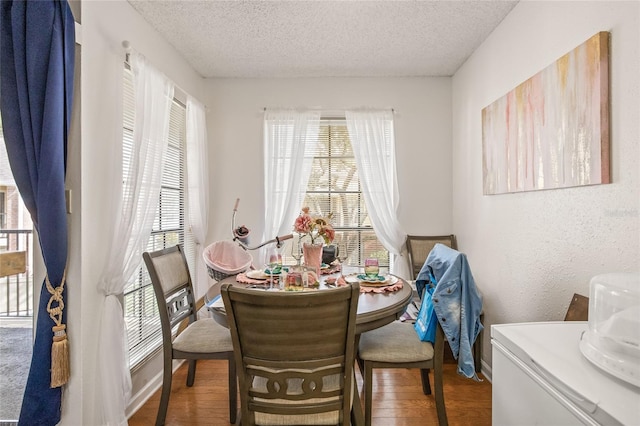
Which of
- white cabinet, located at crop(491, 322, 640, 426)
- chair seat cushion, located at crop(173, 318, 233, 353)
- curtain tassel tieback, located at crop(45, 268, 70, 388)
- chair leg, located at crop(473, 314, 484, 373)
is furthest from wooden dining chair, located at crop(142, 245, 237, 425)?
chair leg, located at crop(473, 314, 484, 373)

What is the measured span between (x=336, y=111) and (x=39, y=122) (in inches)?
95.5

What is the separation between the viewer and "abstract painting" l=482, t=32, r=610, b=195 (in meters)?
1.45

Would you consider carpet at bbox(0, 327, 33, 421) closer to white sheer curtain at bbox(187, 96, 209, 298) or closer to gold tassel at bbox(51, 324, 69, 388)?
gold tassel at bbox(51, 324, 69, 388)

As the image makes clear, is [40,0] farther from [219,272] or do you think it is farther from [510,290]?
[510,290]

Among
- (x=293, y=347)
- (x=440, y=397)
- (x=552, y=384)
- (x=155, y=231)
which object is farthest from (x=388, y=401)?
(x=155, y=231)

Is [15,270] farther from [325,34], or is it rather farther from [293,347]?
[325,34]

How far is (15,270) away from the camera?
1444 mm

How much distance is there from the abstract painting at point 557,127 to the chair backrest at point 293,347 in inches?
52.3

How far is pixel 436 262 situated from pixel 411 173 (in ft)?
5.42

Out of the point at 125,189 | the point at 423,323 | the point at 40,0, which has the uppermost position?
the point at 40,0

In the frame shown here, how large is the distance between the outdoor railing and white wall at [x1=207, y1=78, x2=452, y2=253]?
152 centimetres

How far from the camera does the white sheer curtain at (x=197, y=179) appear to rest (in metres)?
3.00

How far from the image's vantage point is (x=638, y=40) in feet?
4.24

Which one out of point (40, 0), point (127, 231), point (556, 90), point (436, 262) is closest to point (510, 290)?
point (436, 262)
